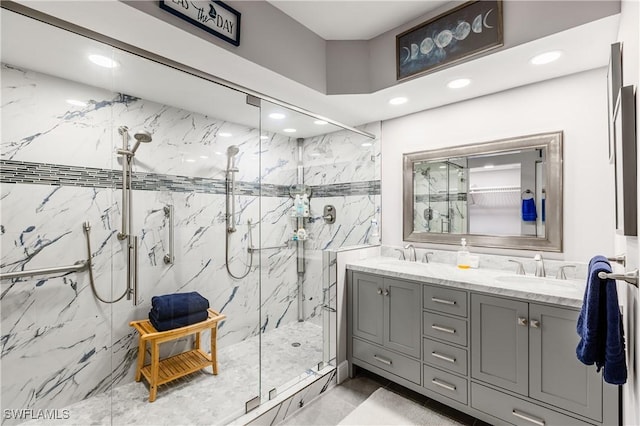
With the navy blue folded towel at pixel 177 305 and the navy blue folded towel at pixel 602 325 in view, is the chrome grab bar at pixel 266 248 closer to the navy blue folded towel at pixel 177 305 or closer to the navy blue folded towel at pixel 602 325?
the navy blue folded towel at pixel 177 305

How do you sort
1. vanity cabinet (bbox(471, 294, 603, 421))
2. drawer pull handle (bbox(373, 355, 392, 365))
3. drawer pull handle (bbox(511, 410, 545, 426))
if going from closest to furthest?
vanity cabinet (bbox(471, 294, 603, 421)), drawer pull handle (bbox(511, 410, 545, 426)), drawer pull handle (bbox(373, 355, 392, 365))

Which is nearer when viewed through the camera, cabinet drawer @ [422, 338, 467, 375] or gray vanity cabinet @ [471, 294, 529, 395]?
gray vanity cabinet @ [471, 294, 529, 395]

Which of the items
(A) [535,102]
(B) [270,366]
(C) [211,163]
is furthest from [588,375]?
(C) [211,163]

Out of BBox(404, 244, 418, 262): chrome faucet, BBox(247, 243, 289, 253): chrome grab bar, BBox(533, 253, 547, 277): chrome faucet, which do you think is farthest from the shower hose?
BBox(533, 253, 547, 277): chrome faucet

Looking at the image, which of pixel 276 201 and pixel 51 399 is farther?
pixel 276 201

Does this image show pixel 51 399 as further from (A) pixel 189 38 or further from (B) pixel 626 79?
(B) pixel 626 79

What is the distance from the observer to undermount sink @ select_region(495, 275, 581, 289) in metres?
1.80

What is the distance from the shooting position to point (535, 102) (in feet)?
6.89

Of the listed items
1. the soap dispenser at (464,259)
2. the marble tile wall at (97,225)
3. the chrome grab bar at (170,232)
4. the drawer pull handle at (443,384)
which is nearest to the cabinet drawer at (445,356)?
the drawer pull handle at (443,384)

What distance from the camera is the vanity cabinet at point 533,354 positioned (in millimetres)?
1507

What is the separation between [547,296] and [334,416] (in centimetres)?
148

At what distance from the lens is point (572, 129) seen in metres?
1.96

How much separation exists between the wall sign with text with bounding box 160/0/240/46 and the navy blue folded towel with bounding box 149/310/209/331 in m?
1.68

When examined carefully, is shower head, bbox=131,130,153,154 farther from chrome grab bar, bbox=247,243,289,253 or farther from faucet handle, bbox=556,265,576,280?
faucet handle, bbox=556,265,576,280
